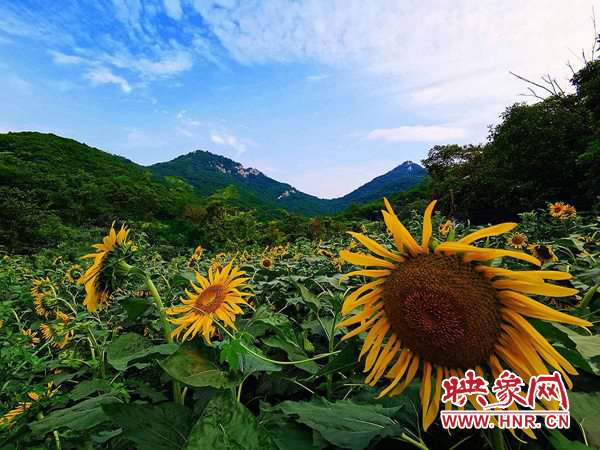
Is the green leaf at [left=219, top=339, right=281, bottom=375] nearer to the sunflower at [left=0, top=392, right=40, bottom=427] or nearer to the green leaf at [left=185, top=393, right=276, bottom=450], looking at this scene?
the green leaf at [left=185, top=393, right=276, bottom=450]

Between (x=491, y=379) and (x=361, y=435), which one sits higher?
(x=491, y=379)

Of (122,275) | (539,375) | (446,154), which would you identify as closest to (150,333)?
(122,275)

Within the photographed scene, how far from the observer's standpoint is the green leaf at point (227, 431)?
0.65 m

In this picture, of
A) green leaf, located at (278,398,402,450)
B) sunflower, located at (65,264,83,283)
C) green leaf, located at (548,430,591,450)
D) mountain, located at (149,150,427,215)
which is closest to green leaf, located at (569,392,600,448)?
green leaf, located at (548,430,591,450)

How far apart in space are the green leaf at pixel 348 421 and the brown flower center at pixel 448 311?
16 cm

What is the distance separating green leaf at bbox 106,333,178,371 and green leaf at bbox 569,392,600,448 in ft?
3.17

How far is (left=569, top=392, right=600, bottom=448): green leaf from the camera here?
0.67 m

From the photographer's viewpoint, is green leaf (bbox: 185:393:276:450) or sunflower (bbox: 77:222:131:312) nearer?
green leaf (bbox: 185:393:276:450)

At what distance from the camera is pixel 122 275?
132 centimetres

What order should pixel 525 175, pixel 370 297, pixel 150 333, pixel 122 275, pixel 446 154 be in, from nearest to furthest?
pixel 370 297, pixel 122 275, pixel 150 333, pixel 525 175, pixel 446 154

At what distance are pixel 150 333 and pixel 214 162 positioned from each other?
64.3 m

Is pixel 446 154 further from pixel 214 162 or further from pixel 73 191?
pixel 214 162

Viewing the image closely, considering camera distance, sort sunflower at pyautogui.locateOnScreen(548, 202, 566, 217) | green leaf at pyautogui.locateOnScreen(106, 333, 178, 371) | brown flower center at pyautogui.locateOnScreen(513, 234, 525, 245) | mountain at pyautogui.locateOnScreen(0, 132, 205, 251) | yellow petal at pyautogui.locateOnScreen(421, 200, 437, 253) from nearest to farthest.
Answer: yellow petal at pyautogui.locateOnScreen(421, 200, 437, 253) < green leaf at pyautogui.locateOnScreen(106, 333, 178, 371) < brown flower center at pyautogui.locateOnScreen(513, 234, 525, 245) < sunflower at pyautogui.locateOnScreen(548, 202, 566, 217) < mountain at pyautogui.locateOnScreen(0, 132, 205, 251)

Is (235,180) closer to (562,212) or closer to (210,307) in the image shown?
(562,212)
